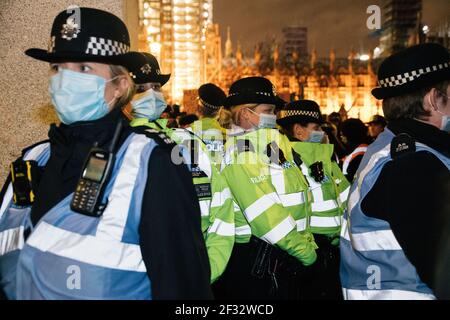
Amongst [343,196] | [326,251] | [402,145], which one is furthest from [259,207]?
[343,196]

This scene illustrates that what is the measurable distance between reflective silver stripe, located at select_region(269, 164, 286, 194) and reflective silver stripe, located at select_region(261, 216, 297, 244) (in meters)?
0.29

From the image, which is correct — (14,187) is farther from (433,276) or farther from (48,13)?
(48,13)

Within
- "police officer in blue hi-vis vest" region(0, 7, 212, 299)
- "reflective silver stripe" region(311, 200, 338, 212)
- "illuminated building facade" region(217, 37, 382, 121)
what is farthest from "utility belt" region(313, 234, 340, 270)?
"illuminated building facade" region(217, 37, 382, 121)

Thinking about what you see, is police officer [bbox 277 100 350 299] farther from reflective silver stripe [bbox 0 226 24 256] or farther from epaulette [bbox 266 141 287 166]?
reflective silver stripe [bbox 0 226 24 256]

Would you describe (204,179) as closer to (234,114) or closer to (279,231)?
(279,231)

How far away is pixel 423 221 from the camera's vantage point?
1.92 meters

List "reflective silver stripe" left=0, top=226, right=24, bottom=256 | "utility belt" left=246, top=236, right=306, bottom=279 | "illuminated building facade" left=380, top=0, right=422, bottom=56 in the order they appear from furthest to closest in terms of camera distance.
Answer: "illuminated building facade" left=380, top=0, right=422, bottom=56, "utility belt" left=246, top=236, right=306, bottom=279, "reflective silver stripe" left=0, top=226, right=24, bottom=256

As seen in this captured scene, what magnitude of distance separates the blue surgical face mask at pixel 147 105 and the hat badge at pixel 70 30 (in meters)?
1.31

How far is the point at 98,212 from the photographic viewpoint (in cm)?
172

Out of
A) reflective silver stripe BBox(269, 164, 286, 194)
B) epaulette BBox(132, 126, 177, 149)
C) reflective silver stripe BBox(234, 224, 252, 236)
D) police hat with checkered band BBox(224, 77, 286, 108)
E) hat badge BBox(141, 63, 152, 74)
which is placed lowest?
reflective silver stripe BBox(234, 224, 252, 236)

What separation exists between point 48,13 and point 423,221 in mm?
3384

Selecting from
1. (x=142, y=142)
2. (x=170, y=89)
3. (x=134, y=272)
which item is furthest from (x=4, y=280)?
(x=170, y=89)

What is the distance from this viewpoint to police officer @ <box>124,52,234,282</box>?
2.83m

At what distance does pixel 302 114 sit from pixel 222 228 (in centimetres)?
227
